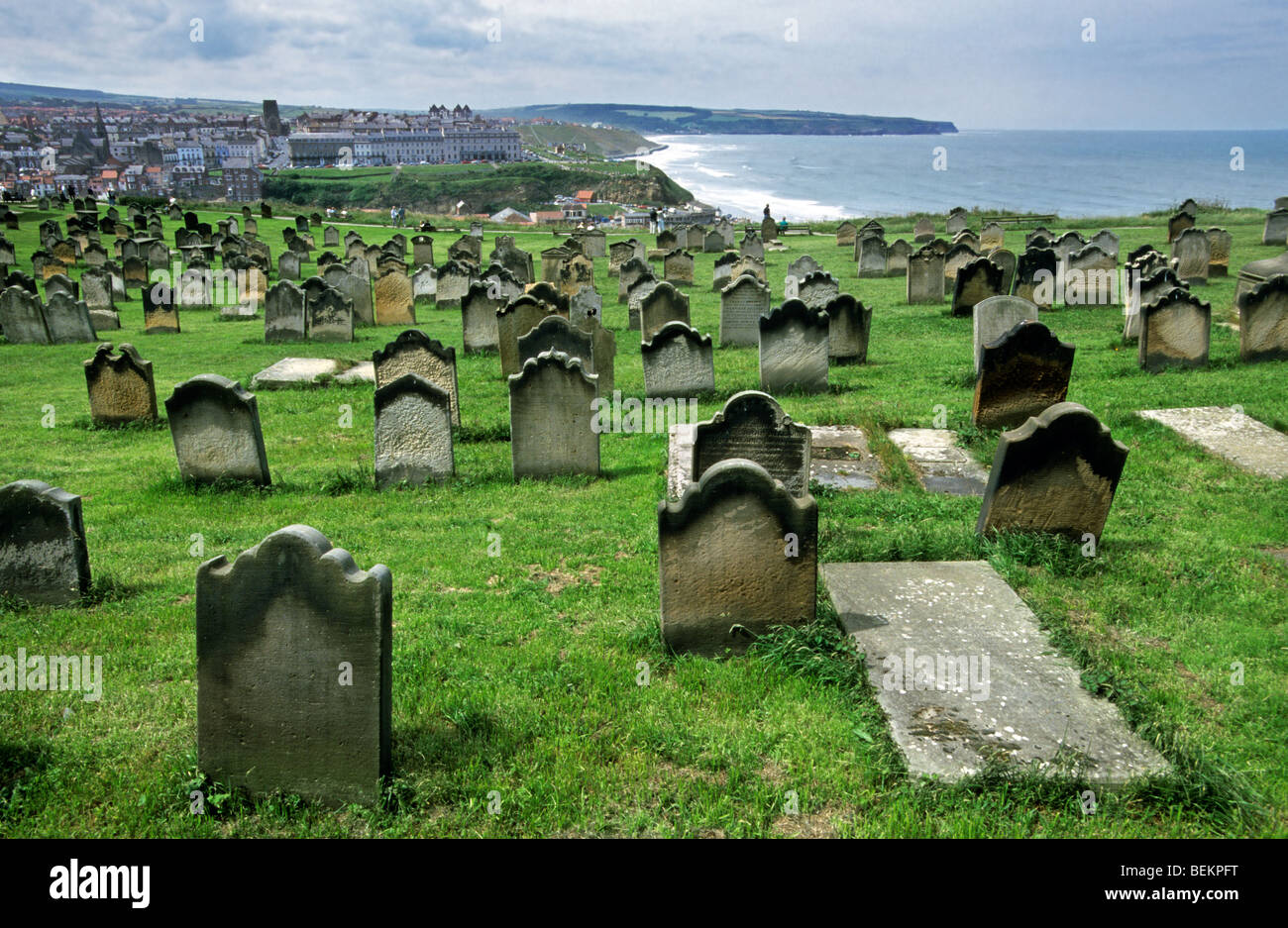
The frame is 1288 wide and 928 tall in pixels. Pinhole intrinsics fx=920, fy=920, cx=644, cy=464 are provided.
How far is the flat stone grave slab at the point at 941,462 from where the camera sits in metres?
9.01

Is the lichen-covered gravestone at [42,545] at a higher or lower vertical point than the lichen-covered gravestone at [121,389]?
lower

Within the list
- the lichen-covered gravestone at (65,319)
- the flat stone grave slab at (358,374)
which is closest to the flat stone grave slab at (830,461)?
the flat stone grave slab at (358,374)

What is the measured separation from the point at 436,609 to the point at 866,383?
8.59 metres

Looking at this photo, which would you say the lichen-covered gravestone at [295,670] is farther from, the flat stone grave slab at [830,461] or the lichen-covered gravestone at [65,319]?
the lichen-covered gravestone at [65,319]

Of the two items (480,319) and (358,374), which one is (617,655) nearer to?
(358,374)

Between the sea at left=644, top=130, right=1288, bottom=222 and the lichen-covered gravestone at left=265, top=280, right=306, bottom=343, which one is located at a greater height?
the sea at left=644, top=130, right=1288, bottom=222

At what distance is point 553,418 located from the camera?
9.55 meters

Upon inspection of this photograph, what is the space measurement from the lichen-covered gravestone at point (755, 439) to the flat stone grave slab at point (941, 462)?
2.08m

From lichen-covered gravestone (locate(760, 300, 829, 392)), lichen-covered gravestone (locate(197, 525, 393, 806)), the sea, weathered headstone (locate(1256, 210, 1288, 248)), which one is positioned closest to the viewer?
lichen-covered gravestone (locate(197, 525, 393, 806))

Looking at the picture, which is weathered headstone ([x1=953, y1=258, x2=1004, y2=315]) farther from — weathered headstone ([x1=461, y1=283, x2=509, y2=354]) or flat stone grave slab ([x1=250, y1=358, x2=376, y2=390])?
flat stone grave slab ([x1=250, y1=358, x2=376, y2=390])

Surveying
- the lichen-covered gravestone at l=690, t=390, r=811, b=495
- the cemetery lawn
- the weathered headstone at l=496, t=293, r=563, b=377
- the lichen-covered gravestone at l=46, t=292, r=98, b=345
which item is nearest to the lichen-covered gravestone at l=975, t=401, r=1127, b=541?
the cemetery lawn

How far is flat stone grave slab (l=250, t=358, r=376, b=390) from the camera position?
14.5 metres

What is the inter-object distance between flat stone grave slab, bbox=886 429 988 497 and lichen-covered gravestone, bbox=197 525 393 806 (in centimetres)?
619
